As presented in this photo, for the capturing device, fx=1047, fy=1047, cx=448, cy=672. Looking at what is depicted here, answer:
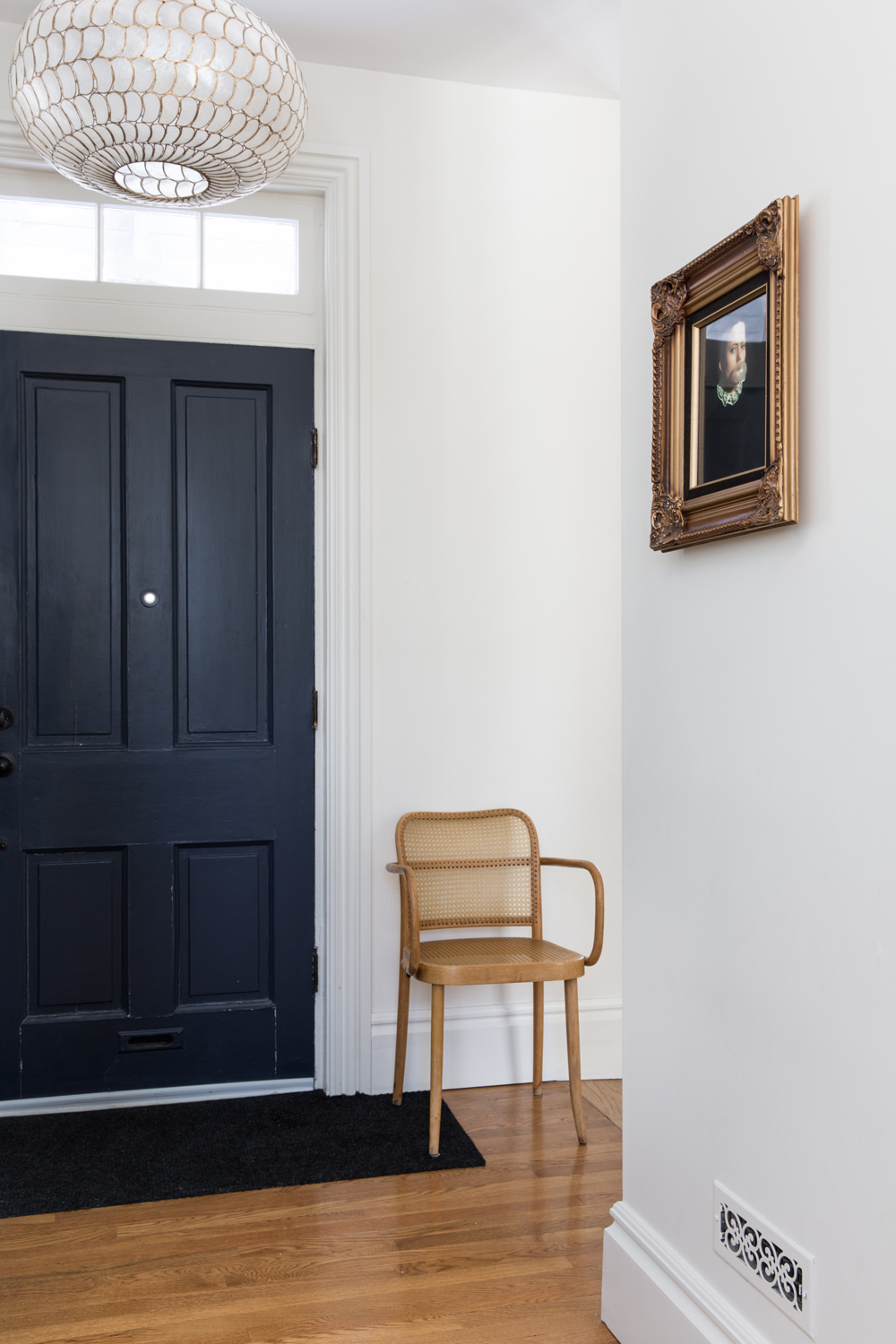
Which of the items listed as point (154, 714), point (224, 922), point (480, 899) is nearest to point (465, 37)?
point (154, 714)

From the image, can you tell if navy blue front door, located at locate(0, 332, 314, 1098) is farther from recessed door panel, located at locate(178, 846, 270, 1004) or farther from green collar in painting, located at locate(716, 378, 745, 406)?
green collar in painting, located at locate(716, 378, 745, 406)

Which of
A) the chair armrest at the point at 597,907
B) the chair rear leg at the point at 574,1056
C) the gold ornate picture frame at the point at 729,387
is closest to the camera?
the gold ornate picture frame at the point at 729,387

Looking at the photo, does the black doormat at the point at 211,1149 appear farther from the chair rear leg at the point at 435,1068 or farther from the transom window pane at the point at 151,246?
the transom window pane at the point at 151,246

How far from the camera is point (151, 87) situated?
5.54ft

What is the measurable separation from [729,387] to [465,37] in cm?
193

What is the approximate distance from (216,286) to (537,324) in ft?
3.22

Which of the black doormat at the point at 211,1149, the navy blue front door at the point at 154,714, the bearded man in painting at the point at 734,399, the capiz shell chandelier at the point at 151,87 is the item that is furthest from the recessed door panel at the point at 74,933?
the bearded man in painting at the point at 734,399

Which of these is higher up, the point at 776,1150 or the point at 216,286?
the point at 216,286

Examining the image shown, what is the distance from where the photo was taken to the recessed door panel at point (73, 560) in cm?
297

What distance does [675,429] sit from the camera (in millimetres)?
1787

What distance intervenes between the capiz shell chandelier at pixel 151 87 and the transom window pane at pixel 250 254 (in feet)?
3.92

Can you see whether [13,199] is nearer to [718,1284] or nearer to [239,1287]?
[239,1287]

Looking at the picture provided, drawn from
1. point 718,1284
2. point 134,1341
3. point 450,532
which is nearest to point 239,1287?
point 134,1341

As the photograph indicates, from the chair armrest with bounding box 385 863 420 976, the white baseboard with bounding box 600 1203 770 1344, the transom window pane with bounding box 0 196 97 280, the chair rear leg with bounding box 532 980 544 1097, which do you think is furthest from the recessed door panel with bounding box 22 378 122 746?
the white baseboard with bounding box 600 1203 770 1344
